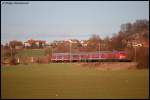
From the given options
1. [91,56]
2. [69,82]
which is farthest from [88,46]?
[69,82]

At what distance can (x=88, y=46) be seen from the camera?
468 centimetres

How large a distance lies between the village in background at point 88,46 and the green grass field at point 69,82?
0.15m

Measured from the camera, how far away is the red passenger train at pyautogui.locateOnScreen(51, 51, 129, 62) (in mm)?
4617

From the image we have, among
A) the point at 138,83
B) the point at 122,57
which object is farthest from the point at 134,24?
the point at 138,83

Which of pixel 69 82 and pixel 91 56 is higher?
pixel 91 56

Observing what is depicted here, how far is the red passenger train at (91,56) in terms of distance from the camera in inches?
182

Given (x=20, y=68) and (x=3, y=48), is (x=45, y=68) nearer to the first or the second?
(x=20, y=68)

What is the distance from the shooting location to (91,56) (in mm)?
4680

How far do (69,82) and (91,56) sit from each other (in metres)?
0.56

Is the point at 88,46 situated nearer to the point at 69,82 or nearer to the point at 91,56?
the point at 91,56

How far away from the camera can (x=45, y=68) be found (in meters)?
4.77

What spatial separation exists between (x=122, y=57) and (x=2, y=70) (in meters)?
1.98

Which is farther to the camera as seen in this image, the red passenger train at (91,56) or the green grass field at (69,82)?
the red passenger train at (91,56)

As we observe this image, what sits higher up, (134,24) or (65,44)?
(134,24)
